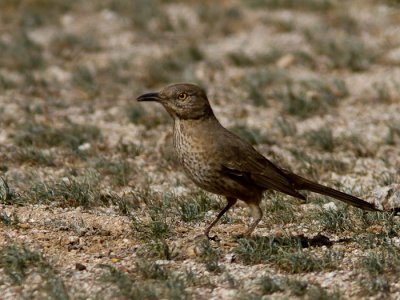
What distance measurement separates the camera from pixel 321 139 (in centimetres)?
1066

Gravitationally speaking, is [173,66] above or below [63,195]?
above

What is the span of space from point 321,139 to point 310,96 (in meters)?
1.88

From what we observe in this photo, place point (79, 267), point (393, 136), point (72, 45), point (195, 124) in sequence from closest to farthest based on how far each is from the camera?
1. point (79, 267)
2. point (195, 124)
3. point (393, 136)
4. point (72, 45)

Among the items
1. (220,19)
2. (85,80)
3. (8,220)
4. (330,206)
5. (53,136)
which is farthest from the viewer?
(220,19)

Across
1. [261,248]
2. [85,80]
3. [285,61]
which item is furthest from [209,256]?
[285,61]

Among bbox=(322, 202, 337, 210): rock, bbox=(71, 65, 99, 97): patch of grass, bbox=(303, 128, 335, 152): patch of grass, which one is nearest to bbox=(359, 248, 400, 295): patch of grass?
bbox=(322, 202, 337, 210): rock

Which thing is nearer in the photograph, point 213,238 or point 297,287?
point 297,287

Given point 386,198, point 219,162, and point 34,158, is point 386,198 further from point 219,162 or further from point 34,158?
point 34,158

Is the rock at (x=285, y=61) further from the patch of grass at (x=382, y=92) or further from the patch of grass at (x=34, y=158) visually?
the patch of grass at (x=34, y=158)

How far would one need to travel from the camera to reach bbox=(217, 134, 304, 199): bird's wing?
23.9 feet

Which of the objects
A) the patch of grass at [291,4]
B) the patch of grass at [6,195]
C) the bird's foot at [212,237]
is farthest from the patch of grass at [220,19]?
the bird's foot at [212,237]

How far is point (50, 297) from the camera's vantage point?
19.5 ft

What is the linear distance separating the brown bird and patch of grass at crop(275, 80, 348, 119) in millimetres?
4470

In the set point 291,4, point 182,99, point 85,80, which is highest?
point 291,4
